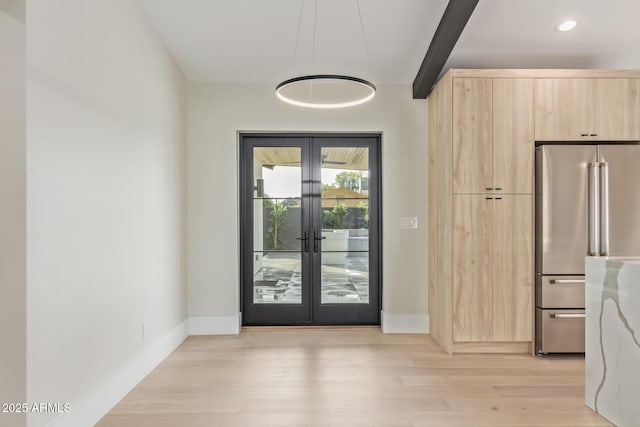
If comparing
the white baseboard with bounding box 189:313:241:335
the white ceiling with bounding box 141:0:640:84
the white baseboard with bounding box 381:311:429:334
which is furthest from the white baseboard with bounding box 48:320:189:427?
the white ceiling with bounding box 141:0:640:84

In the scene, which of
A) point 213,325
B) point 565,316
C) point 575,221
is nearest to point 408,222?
point 575,221

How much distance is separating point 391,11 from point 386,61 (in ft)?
2.56

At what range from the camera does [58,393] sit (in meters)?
1.98

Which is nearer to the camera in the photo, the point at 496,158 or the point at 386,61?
the point at 496,158

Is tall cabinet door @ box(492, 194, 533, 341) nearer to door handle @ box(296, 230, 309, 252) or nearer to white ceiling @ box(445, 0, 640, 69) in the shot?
white ceiling @ box(445, 0, 640, 69)

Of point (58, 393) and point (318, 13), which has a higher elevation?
point (318, 13)

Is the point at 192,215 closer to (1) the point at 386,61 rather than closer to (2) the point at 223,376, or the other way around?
(2) the point at 223,376

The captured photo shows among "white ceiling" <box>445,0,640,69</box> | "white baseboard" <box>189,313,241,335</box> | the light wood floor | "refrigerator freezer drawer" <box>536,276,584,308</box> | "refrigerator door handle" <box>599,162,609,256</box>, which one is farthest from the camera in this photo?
Result: "white baseboard" <box>189,313,241,335</box>

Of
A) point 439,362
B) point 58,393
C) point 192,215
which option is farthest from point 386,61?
point 58,393

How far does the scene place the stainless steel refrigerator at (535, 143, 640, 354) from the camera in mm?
3400

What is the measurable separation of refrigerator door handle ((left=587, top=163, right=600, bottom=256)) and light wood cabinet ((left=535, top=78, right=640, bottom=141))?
1.16 feet

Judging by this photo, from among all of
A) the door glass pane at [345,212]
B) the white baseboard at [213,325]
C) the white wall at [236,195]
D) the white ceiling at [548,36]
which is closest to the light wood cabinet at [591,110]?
the white ceiling at [548,36]

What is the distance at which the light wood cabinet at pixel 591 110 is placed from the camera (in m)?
3.55

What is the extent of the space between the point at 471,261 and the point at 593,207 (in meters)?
1.12
